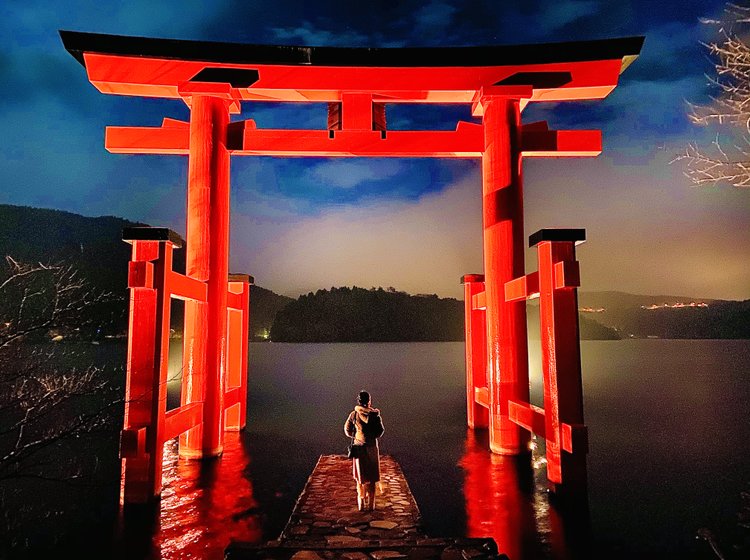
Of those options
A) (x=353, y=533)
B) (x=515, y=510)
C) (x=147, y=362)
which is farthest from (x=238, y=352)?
(x=515, y=510)

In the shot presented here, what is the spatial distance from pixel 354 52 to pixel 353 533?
628 cm

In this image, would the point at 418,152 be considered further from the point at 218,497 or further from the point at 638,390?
the point at 638,390

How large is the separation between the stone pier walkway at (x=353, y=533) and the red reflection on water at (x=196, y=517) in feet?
1.62

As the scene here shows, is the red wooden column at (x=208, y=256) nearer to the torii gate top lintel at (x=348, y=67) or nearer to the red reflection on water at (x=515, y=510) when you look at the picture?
the torii gate top lintel at (x=348, y=67)

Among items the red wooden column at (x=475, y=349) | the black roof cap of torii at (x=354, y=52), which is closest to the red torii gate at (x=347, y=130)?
the black roof cap of torii at (x=354, y=52)

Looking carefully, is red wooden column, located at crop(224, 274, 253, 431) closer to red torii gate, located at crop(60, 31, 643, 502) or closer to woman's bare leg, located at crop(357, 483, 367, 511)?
red torii gate, located at crop(60, 31, 643, 502)

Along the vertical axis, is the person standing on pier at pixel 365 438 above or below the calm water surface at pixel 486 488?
above

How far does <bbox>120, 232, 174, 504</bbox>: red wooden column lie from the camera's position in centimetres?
526

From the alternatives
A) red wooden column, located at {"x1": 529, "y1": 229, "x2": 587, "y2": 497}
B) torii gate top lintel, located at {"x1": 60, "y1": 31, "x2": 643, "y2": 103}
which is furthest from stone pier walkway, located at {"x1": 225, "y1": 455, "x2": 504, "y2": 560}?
torii gate top lintel, located at {"x1": 60, "y1": 31, "x2": 643, "y2": 103}

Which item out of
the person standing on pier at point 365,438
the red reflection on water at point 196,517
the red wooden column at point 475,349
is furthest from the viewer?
the red wooden column at point 475,349

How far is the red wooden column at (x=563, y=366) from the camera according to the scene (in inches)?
209

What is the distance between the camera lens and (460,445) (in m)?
8.41

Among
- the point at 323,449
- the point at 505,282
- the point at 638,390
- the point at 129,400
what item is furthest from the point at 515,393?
the point at 638,390

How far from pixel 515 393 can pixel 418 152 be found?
400 cm
